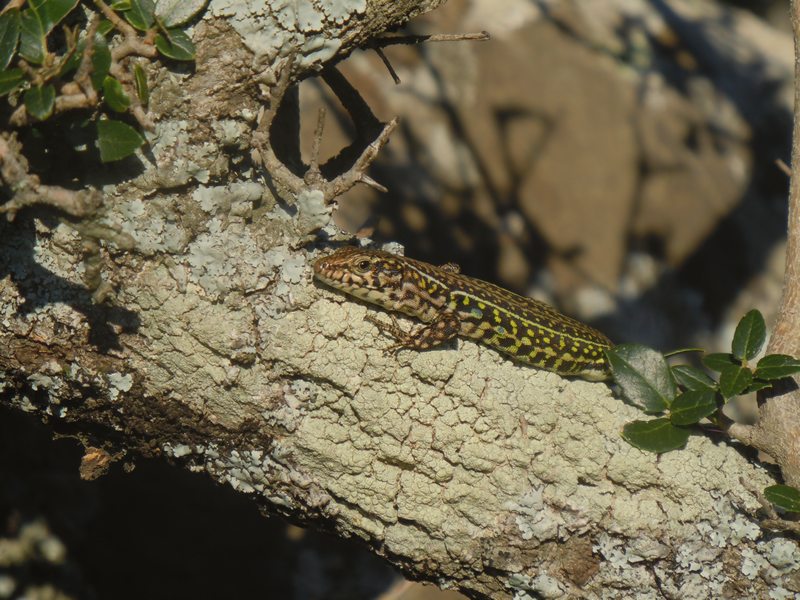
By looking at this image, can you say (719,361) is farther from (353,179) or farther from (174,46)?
(174,46)

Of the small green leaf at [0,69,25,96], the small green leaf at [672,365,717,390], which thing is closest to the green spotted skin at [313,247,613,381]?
the small green leaf at [672,365,717,390]

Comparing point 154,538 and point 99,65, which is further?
point 154,538

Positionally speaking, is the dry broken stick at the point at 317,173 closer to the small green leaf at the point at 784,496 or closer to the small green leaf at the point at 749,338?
the small green leaf at the point at 749,338

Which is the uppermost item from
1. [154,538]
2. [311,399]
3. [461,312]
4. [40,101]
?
[40,101]

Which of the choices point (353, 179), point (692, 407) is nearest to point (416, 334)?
point (353, 179)

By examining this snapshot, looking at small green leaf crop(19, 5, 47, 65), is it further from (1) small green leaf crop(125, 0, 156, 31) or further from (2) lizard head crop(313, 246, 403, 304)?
(2) lizard head crop(313, 246, 403, 304)

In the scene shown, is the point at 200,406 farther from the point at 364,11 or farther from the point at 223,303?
the point at 364,11

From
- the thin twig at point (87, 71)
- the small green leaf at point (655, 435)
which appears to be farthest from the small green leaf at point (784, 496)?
the thin twig at point (87, 71)
